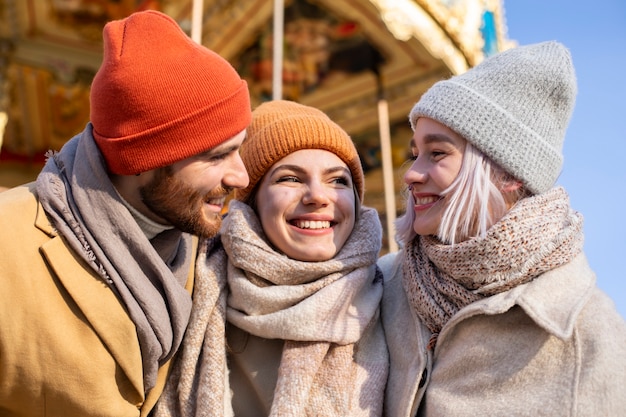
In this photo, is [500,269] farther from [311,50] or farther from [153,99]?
[311,50]

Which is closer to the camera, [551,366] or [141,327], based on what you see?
[551,366]

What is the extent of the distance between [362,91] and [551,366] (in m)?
6.11

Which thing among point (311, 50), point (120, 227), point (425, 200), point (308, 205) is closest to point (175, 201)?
point (120, 227)

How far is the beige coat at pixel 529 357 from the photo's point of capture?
5.02 ft

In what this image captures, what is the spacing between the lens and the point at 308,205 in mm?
2045

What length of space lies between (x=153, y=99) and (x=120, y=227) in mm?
357

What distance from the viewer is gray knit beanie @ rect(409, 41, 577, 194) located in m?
1.77

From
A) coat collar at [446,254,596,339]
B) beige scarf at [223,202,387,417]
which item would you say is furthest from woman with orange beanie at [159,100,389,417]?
coat collar at [446,254,596,339]

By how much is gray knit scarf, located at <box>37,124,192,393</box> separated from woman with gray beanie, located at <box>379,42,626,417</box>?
2.14 ft

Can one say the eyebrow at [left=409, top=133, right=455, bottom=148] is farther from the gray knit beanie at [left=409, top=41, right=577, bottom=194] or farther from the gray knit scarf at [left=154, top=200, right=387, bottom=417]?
the gray knit scarf at [left=154, top=200, right=387, bottom=417]

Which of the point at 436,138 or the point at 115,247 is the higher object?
the point at 436,138

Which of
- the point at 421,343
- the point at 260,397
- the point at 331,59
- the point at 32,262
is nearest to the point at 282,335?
the point at 260,397

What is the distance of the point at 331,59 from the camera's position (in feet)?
23.1

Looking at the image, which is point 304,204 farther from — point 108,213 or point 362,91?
point 362,91
